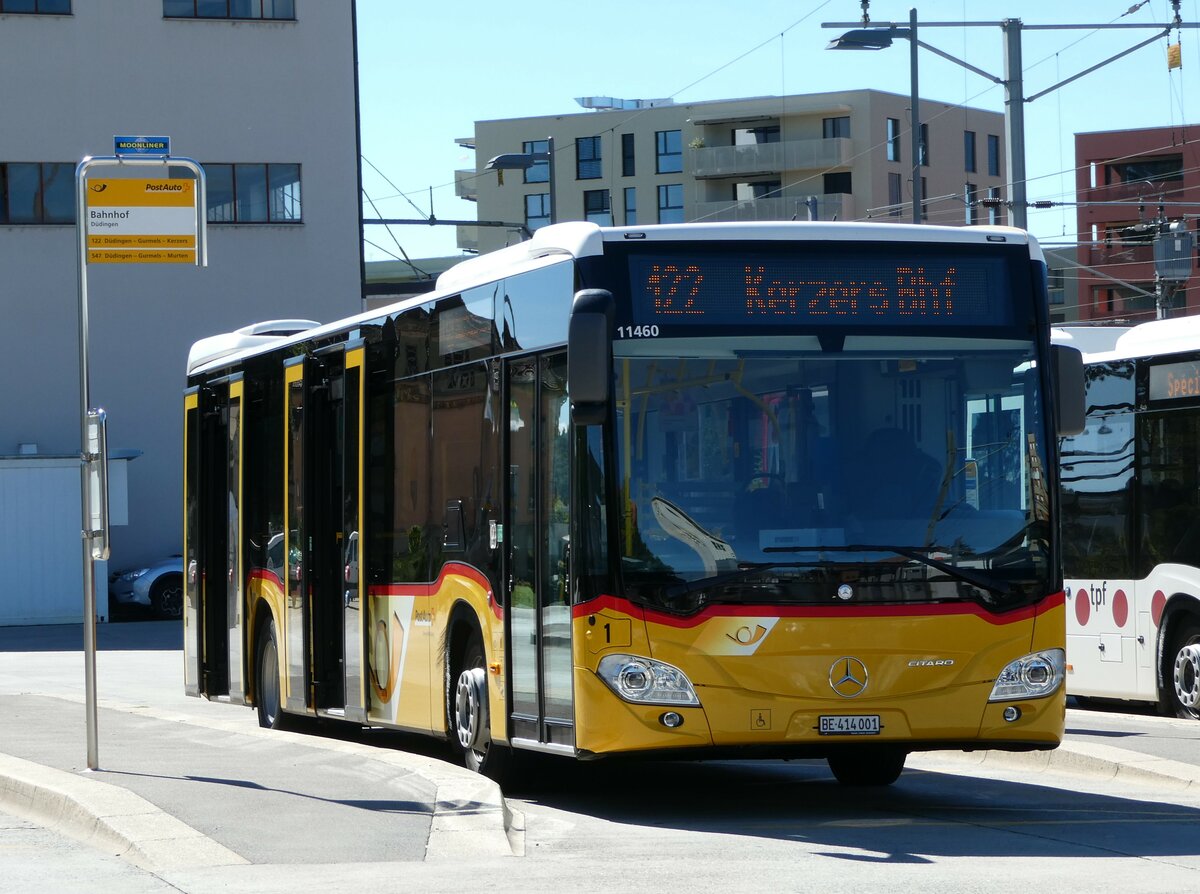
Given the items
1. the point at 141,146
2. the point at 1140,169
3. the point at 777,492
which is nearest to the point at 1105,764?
the point at 777,492

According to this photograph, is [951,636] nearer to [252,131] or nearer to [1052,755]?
[1052,755]

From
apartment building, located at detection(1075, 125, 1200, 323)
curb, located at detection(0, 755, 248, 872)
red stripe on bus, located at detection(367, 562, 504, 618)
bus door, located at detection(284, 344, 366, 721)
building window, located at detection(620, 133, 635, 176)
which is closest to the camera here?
curb, located at detection(0, 755, 248, 872)

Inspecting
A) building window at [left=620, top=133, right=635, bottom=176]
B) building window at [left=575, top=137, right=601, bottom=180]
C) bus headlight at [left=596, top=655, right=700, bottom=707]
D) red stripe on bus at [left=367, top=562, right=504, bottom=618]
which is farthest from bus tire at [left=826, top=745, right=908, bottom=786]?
building window at [left=575, top=137, right=601, bottom=180]

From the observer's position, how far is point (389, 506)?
556 inches

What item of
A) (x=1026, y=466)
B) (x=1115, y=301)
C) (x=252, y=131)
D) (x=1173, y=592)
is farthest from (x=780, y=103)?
(x=1026, y=466)

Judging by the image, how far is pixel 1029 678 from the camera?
10891 millimetres

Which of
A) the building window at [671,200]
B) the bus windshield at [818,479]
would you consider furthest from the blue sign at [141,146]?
the building window at [671,200]

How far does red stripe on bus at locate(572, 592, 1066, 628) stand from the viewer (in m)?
10.5

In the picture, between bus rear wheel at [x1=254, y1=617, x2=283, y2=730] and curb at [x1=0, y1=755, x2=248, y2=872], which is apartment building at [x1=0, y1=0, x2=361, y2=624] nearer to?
bus rear wheel at [x1=254, y1=617, x2=283, y2=730]

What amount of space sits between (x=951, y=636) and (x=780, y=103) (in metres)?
79.1

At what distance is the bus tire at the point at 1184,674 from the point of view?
1708cm

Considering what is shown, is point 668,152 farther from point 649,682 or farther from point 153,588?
point 649,682

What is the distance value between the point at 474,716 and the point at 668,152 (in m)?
85.0

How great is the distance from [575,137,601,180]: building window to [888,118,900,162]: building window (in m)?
16.6
